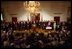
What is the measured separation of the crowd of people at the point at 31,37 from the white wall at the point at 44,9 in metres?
0.16

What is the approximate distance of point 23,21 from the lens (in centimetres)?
233

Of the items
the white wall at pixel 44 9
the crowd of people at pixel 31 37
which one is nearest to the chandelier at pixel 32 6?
the white wall at pixel 44 9

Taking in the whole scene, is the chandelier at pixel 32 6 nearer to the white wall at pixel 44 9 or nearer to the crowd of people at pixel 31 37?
the white wall at pixel 44 9

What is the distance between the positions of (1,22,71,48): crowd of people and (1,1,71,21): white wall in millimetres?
163

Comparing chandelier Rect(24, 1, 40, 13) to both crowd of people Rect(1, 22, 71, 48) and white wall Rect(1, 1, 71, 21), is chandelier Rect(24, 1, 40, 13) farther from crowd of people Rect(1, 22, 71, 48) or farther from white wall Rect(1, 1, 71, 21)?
crowd of people Rect(1, 22, 71, 48)

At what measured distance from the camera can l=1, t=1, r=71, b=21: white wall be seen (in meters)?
2.31

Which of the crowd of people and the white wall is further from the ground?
the white wall

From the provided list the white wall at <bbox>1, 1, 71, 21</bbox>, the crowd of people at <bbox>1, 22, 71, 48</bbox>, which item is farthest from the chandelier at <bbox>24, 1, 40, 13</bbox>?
the crowd of people at <bbox>1, 22, 71, 48</bbox>

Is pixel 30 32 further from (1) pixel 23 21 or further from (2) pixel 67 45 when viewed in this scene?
(2) pixel 67 45

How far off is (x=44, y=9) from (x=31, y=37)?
1.80 ft

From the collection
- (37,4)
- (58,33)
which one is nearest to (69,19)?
(58,33)

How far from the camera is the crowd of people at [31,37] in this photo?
7.48ft

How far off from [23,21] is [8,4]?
0.41 meters

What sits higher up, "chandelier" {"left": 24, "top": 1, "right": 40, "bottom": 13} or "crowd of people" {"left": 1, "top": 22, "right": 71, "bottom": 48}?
"chandelier" {"left": 24, "top": 1, "right": 40, "bottom": 13}
